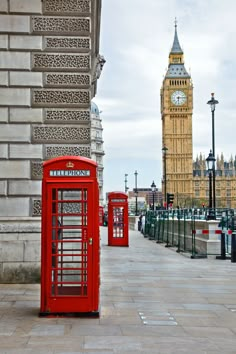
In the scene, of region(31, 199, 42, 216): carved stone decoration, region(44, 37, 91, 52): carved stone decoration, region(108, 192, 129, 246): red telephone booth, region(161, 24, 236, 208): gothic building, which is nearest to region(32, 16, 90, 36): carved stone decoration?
region(44, 37, 91, 52): carved stone decoration

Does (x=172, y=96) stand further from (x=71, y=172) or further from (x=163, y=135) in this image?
(x=71, y=172)

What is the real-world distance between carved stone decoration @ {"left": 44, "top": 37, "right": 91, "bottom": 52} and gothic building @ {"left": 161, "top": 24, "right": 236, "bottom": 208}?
140 metres

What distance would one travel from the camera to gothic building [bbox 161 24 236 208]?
153875mm

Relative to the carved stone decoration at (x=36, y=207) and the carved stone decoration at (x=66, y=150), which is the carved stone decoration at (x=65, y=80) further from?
the carved stone decoration at (x=36, y=207)

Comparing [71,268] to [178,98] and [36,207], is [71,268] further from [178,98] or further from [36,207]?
[178,98]

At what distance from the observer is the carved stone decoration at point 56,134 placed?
11.0 meters

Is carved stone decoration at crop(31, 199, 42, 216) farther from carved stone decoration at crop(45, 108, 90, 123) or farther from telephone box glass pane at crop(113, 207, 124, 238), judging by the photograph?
telephone box glass pane at crop(113, 207, 124, 238)

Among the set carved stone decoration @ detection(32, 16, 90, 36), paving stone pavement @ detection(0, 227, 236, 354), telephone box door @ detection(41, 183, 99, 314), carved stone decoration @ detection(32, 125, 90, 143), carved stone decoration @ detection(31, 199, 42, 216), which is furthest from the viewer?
carved stone decoration @ detection(32, 16, 90, 36)

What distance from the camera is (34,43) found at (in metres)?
11.1

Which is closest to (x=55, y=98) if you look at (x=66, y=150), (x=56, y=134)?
(x=56, y=134)

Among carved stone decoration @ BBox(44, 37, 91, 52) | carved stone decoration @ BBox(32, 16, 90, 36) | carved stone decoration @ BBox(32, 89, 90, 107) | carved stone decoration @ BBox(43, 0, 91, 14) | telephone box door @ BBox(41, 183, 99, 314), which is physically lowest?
telephone box door @ BBox(41, 183, 99, 314)

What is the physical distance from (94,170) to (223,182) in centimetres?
15287

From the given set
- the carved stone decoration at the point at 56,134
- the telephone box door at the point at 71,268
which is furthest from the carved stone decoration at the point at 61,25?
the telephone box door at the point at 71,268

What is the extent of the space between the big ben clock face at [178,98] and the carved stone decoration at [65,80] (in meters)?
147
